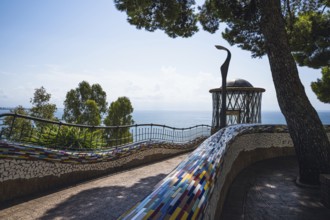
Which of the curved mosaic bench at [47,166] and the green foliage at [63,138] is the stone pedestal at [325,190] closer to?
the curved mosaic bench at [47,166]

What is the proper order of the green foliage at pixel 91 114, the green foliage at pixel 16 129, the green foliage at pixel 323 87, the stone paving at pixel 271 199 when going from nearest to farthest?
the stone paving at pixel 271 199 → the green foliage at pixel 16 129 → the green foliage at pixel 323 87 → the green foliage at pixel 91 114

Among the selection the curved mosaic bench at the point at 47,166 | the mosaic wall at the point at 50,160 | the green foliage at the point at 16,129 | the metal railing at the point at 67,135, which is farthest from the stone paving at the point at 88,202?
the green foliage at the point at 16,129

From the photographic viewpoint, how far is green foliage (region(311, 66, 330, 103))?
47.3ft

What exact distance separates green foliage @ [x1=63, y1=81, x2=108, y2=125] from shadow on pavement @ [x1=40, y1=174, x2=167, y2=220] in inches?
1038

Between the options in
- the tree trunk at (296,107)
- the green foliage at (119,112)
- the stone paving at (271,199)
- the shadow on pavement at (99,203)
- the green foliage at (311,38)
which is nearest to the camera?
the stone paving at (271,199)

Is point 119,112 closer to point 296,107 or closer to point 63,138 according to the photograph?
point 63,138

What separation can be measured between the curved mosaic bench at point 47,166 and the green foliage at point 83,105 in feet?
78.5

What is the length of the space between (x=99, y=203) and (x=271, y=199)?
341cm

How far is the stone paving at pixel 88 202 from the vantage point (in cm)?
386

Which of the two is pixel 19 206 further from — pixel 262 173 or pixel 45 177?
pixel 262 173

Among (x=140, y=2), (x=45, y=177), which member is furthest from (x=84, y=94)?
(x=45, y=177)

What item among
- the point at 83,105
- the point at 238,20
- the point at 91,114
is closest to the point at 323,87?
the point at 238,20

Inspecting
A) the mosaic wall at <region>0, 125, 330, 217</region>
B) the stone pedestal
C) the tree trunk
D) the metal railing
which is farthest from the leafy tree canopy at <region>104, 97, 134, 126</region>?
the stone pedestal

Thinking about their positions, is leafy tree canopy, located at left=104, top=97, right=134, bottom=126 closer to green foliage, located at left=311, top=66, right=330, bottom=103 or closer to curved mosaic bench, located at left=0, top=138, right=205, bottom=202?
green foliage, located at left=311, top=66, right=330, bottom=103
